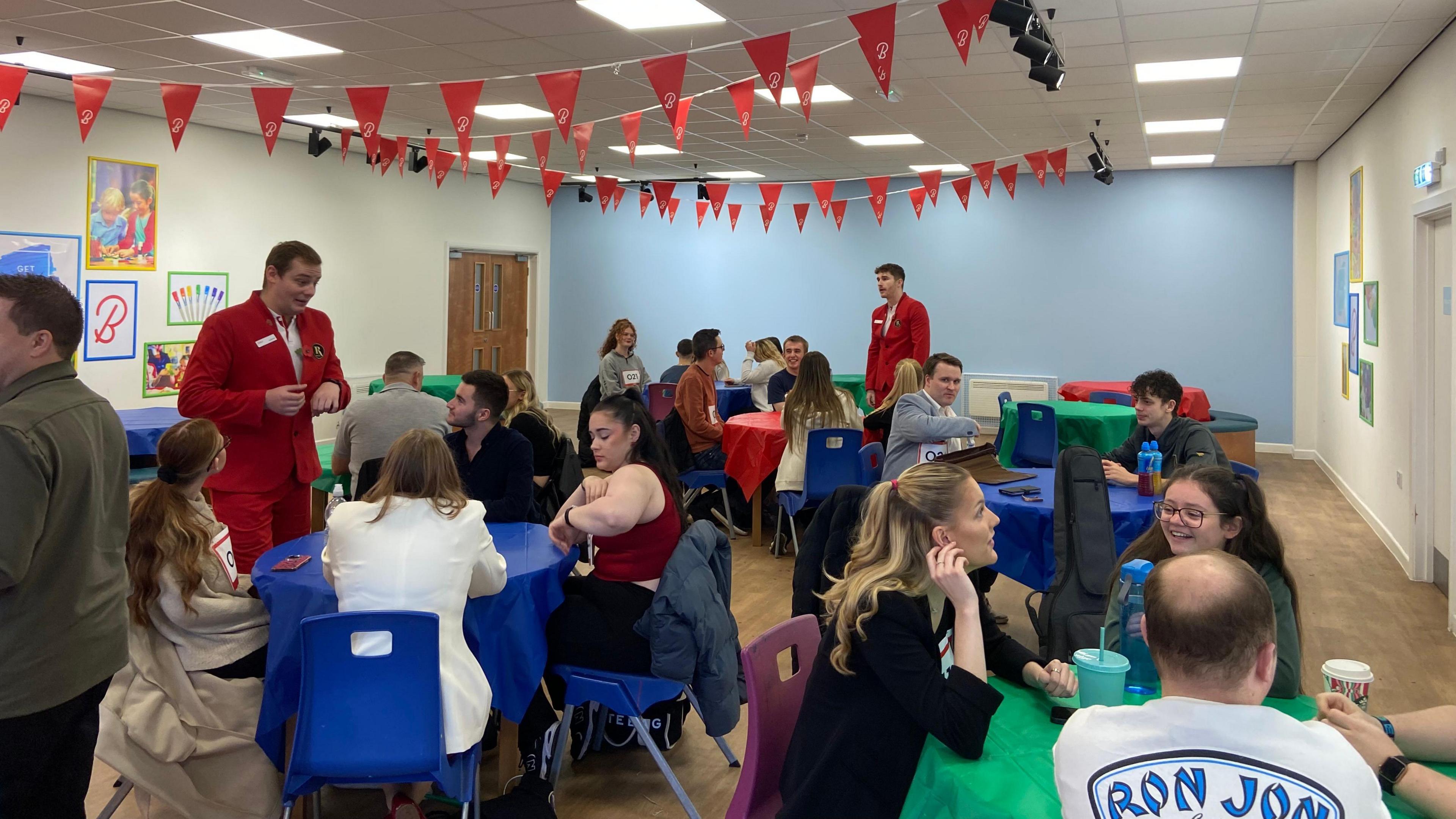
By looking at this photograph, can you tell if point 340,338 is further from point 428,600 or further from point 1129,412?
point 428,600

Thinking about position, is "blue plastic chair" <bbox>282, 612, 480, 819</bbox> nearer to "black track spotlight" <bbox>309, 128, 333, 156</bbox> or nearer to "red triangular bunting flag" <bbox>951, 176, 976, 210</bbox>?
"black track spotlight" <bbox>309, 128, 333, 156</bbox>

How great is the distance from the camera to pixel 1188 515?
2.36 meters

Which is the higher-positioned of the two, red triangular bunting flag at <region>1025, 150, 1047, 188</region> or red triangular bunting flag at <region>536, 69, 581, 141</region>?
red triangular bunting flag at <region>1025, 150, 1047, 188</region>

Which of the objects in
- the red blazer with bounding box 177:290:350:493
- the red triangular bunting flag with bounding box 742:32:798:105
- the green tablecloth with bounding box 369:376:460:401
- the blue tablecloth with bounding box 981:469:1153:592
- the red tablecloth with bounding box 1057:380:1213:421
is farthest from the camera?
the red tablecloth with bounding box 1057:380:1213:421

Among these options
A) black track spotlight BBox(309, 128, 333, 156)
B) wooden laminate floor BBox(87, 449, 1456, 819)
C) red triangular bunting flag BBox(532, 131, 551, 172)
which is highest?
black track spotlight BBox(309, 128, 333, 156)

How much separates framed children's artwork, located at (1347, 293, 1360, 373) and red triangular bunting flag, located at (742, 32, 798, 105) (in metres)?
5.73

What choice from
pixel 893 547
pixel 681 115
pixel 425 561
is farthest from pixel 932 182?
pixel 893 547

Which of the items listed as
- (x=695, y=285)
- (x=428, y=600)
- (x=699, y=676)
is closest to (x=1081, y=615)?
(x=699, y=676)

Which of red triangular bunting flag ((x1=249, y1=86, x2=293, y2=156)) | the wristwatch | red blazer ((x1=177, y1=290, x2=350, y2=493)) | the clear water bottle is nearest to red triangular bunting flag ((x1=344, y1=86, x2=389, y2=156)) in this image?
red triangular bunting flag ((x1=249, y1=86, x2=293, y2=156))

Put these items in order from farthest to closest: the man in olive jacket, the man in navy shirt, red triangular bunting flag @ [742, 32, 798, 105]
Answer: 1. red triangular bunting flag @ [742, 32, 798, 105]
2. the man in navy shirt
3. the man in olive jacket

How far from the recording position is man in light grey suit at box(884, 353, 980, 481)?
4805mm

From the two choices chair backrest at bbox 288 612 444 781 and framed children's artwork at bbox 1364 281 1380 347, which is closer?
chair backrest at bbox 288 612 444 781

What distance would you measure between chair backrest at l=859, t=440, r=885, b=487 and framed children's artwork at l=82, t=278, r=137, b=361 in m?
6.25

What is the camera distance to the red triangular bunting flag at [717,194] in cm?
1120
